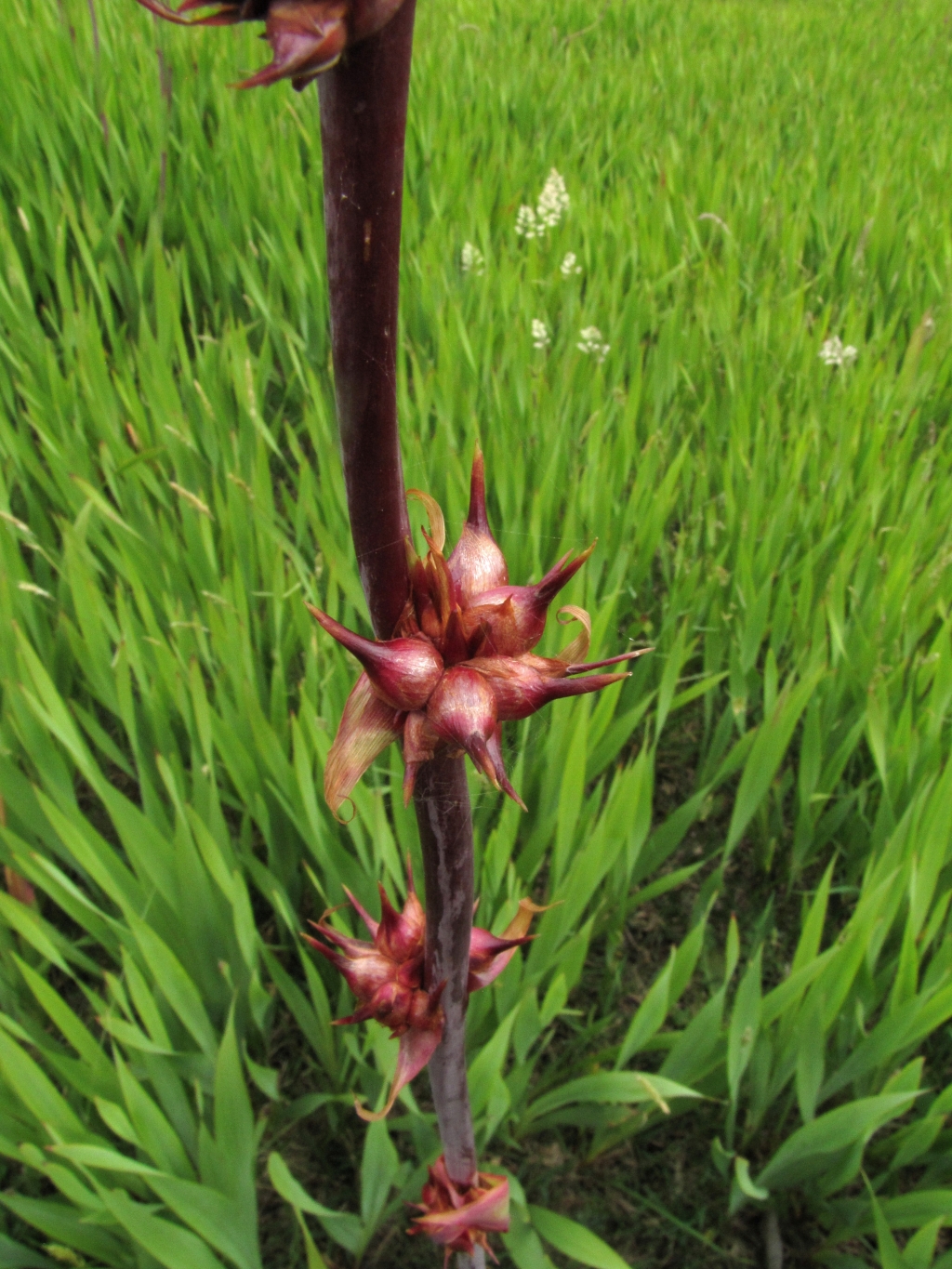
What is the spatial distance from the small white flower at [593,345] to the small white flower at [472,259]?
20cm

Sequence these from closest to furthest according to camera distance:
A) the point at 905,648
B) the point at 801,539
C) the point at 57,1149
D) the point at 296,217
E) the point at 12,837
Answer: the point at 57,1149 < the point at 12,837 < the point at 905,648 < the point at 801,539 < the point at 296,217

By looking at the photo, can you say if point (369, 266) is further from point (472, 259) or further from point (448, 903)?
point (472, 259)

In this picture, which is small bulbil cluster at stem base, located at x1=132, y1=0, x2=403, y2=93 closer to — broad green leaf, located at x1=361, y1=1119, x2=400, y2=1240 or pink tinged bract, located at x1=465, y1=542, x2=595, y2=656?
pink tinged bract, located at x1=465, y1=542, x2=595, y2=656

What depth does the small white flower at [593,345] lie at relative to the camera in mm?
1133

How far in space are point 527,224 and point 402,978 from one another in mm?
1431

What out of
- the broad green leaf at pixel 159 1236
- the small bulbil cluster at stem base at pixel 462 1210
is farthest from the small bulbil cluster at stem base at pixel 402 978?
the broad green leaf at pixel 159 1236

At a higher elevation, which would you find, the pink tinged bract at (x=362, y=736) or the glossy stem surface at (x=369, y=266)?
the glossy stem surface at (x=369, y=266)

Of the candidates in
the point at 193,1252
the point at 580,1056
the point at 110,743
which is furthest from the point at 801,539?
the point at 193,1252

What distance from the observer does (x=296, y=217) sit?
4.48 feet

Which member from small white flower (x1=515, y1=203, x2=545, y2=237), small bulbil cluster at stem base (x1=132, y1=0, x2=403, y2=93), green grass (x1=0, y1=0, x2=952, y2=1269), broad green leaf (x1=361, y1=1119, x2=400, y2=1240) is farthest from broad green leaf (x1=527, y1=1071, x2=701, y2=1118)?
small white flower (x1=515, y1=203, x2=545, y2=237)

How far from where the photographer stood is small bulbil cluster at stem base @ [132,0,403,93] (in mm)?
135

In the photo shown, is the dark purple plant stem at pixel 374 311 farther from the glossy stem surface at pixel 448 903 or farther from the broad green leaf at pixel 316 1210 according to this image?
the broad green leaf at pixel 316 1210

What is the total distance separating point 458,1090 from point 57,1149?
0.89 feet

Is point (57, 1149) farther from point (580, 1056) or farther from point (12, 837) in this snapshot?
point (580, 1056)
